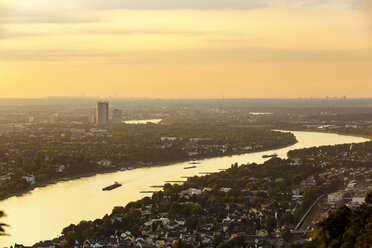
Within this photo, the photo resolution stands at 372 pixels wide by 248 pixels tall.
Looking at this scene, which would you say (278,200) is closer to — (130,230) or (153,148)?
(130,230)

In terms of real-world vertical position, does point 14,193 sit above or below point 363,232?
below

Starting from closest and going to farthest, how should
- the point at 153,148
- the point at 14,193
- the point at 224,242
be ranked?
the point at 224,242, the point at 14,193, the point at 153,148

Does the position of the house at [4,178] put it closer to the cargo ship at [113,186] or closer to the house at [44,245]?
the cargo ship at [113,186]

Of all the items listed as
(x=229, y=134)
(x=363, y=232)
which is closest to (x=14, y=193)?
(x=363, y=232)

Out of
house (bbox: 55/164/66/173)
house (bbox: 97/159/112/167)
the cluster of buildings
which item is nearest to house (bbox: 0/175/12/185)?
house (bbox: 55/164/66/173)

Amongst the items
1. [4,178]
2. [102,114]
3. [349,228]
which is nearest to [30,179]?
[4,178]

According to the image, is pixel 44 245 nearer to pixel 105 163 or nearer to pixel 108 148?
pixel 105 163

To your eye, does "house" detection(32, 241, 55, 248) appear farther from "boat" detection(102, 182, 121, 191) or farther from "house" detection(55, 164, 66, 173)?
"house" detection(55, 164, 66, 173)

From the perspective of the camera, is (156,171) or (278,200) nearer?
(278,200)

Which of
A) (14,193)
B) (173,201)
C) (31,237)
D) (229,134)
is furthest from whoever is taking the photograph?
(229,134)
